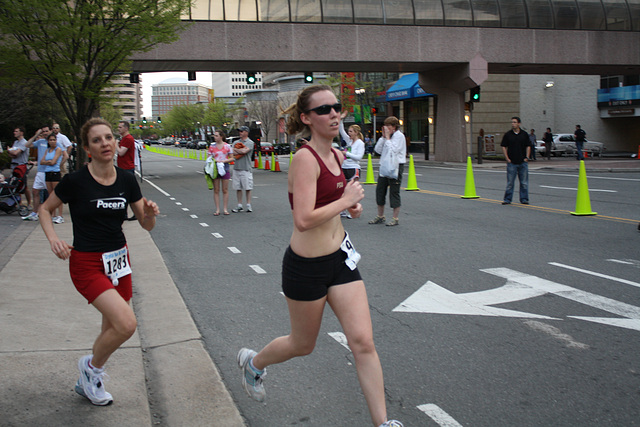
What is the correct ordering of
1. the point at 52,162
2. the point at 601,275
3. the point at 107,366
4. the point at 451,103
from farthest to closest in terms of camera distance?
the point at 451,103
the point at 52,162
the point at 601,275
the point at 107,366

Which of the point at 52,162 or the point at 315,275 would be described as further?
the point at 52,162

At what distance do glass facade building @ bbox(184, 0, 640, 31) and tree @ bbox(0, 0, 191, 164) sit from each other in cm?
924

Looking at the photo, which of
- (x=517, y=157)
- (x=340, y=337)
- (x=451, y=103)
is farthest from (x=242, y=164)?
(x=451, y=103)

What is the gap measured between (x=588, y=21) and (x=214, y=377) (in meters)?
35.0

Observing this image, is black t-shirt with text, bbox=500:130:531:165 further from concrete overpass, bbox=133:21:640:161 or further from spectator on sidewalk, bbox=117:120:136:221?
concrete overpass, bbox=133:21:640:161

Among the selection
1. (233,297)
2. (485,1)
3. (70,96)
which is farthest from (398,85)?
(233,297)

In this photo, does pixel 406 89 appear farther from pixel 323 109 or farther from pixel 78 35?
pixel 323 109

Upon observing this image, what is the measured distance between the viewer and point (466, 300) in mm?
6344

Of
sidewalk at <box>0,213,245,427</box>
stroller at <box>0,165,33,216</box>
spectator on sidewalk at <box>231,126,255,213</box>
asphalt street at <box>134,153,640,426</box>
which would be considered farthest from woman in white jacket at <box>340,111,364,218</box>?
stroller at <box>0,165,33,216</box>

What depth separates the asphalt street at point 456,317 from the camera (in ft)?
12.9

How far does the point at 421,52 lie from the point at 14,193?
74.3 ft

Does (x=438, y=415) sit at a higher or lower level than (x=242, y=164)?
lower

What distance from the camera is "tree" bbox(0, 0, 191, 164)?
18094 mm

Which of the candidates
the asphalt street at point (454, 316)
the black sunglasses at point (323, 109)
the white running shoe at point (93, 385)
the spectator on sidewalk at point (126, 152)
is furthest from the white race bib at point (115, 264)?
the spectator on sidewalk at point (126, 152)
